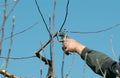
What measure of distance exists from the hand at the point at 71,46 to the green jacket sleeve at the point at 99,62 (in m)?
0.08

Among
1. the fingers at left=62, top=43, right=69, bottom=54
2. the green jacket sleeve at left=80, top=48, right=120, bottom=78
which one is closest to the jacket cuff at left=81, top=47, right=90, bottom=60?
the green jacket sleeve at left=80, top=48, right=120, bottom=78

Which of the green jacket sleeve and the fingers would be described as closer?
the green jacket sleeve

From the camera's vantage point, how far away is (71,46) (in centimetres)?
406

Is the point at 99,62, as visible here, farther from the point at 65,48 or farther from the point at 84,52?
the point at 65,48

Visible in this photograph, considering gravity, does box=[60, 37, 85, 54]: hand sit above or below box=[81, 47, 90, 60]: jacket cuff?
above

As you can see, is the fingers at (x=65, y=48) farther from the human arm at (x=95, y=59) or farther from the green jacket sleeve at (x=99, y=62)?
the green jacket sleeve at (x=99, y=62)

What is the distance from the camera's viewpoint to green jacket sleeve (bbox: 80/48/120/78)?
364cm

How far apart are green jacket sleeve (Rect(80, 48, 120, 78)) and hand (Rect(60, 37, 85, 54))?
8 centimetres

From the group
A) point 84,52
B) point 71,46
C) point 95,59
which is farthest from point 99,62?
point 71,46

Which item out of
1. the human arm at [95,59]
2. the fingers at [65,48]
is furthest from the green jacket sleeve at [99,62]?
the fingers at [65,48]

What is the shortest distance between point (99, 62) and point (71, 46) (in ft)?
1.24

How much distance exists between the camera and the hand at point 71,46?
13.2ft

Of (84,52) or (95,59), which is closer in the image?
(95,59)

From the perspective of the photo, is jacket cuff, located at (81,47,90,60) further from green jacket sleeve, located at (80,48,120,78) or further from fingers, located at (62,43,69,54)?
fingers, located at (62,43,69,54)
